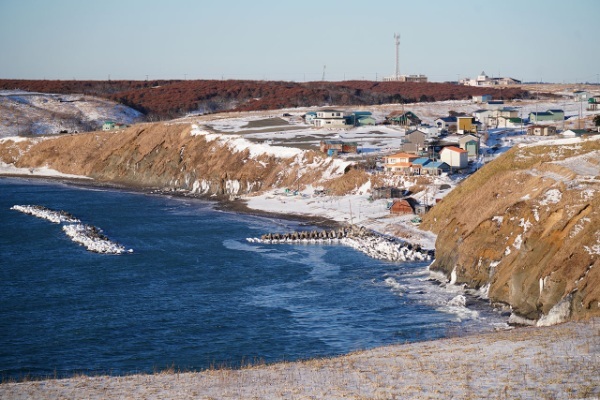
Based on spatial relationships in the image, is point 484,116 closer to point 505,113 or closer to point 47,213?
point 505,113

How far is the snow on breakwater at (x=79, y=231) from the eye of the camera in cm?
3253

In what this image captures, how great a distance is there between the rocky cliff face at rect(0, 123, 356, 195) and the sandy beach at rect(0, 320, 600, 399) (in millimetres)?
30533

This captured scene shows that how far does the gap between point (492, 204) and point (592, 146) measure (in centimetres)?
499

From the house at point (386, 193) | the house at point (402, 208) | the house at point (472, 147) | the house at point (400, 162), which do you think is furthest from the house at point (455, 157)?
the house at point (402, 208)

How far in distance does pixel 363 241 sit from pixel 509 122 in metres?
35.2

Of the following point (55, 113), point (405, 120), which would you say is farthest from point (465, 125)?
point (55, 113)

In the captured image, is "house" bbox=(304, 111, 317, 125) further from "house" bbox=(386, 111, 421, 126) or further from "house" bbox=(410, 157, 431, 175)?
"house" bbox=(410, 157, 431, 175)

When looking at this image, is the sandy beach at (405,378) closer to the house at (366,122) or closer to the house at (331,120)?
the house at (331,120)

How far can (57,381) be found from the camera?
14992 millimetres

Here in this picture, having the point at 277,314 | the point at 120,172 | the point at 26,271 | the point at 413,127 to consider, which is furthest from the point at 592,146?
the point at 120,172

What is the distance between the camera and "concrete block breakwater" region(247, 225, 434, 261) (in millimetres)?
29877

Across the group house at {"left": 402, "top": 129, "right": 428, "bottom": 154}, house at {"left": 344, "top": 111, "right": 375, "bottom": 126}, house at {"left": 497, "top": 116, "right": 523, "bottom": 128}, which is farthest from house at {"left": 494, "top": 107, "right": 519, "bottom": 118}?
house at {"left": 402, "top": 129, "right": 428, "bottom": 154}

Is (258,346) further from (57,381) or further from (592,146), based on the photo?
(592,146)

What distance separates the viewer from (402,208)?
3772 cm
